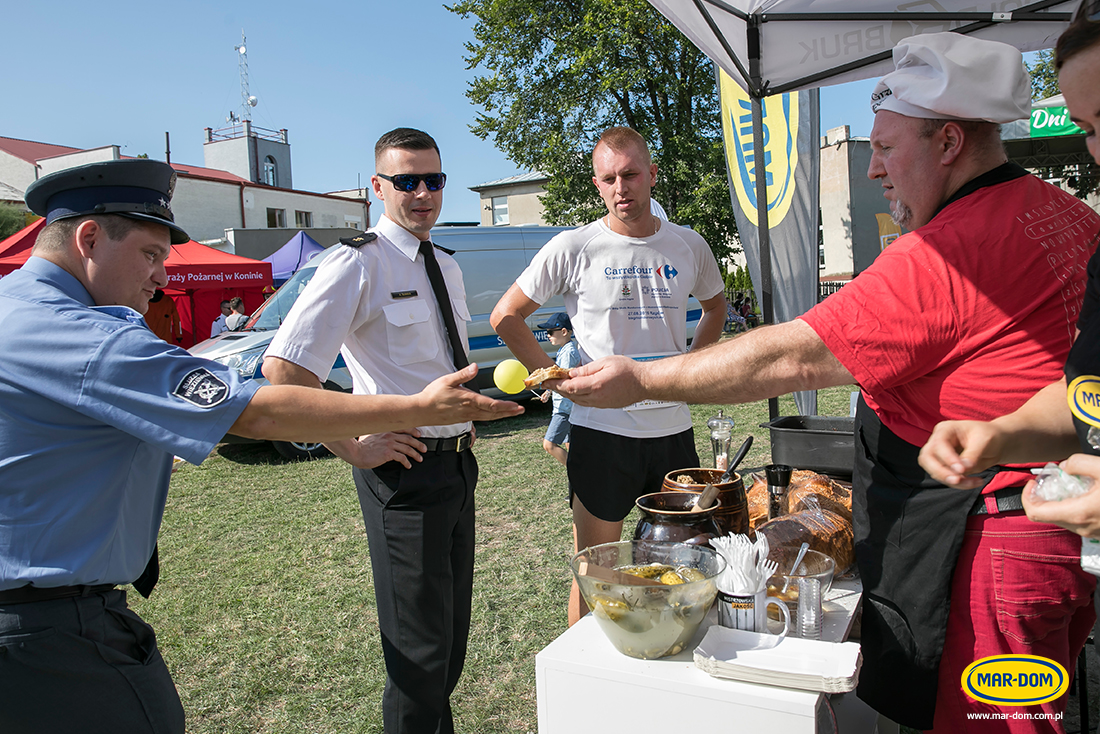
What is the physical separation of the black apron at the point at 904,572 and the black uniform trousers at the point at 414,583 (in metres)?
1.42

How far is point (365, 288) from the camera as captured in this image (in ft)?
8.48

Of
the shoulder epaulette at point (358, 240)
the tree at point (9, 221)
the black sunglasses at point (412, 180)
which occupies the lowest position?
the shoulder epaulette at point (358, 240)

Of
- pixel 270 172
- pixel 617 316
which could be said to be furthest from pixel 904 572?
pixel 270 172

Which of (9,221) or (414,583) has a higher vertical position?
(9,221)

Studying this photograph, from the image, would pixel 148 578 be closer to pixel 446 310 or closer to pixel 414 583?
pixel 414 583

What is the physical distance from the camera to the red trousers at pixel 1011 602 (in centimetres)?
161

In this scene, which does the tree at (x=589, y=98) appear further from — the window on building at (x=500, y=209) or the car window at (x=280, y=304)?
the window on building at (x=500, y=209)

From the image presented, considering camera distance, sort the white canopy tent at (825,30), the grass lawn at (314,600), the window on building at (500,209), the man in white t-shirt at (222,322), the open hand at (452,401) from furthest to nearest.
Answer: the window on building at (500,209), the man in white t-shirt at (222,322), the white canopy tent at (825,30), the grass lawn at (314,600), the open hand at (452,401)

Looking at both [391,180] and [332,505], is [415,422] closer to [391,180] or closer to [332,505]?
[391,180]

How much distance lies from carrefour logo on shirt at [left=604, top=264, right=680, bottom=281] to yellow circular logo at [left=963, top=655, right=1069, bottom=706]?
2113mm

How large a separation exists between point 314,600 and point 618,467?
2.57 meters

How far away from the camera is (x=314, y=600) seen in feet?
14.9

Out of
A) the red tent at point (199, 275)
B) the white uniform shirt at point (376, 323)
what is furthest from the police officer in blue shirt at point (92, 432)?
the red tent at point (199, 275)

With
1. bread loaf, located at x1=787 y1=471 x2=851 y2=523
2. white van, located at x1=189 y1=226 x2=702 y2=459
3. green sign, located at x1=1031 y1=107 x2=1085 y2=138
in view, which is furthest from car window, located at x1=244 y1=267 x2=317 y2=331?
green sign, located at x1=1031 y1=107 x2=1085 y2=138
